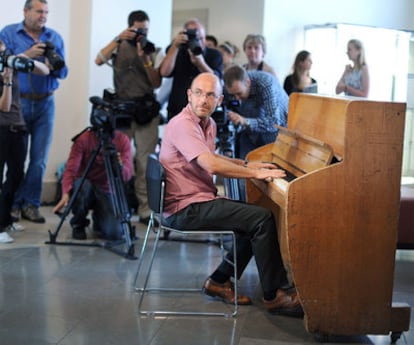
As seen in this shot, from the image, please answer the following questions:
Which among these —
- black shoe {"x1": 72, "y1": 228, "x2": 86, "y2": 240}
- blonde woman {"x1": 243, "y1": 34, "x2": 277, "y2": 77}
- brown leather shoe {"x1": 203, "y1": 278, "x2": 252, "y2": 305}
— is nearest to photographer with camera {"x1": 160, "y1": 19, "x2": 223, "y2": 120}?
blonde woman {"x1": 243, "y1": 34, "x2": 277, "y2": 77}

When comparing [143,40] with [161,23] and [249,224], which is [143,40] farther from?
[249,224]

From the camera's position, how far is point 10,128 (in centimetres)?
472

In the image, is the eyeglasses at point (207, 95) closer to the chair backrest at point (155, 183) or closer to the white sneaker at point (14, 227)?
the chair backrest at point (155, 183)

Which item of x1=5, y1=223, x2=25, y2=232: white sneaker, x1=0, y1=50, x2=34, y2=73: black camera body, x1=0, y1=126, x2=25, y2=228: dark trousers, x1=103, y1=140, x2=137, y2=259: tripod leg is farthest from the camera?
x1=5, y1=223, x2=25, y2=232: white sneaker

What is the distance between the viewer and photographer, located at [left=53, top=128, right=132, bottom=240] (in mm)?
4867

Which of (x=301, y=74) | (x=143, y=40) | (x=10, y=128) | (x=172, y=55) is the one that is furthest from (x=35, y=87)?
(x=301, y=74)

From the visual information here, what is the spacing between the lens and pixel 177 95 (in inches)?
209

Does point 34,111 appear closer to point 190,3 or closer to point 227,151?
point 227,151

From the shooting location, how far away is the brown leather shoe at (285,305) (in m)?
3.43

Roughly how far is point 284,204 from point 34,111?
112 inches

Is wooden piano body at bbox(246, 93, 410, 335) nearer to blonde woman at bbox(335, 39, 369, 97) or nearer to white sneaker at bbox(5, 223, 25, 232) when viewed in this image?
white sneaker at bbox(5, 223, 25, 232)

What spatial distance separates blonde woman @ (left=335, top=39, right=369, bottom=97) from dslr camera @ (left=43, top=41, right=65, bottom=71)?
2.51 metres

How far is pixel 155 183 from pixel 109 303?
0.62 m

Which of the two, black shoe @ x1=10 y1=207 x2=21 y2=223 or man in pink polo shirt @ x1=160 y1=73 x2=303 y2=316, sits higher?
man in pink polo shirt @ x1=160 y1=73 x2=303 y2=316
